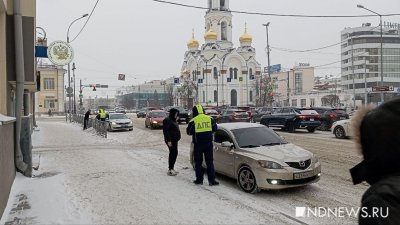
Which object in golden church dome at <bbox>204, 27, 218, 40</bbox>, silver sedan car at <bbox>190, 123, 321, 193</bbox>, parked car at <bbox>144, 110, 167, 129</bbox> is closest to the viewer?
silver sedan car at <bbox>190, 123, 321, 193</bbox>

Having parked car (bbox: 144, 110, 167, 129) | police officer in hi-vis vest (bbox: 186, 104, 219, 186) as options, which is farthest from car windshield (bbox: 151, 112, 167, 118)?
police officer in hi-vis vest (bbox: 186, 104, 219, 186)

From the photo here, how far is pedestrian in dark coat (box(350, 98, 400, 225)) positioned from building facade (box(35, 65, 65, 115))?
73.6 m

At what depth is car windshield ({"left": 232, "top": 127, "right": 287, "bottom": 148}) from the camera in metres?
8.98

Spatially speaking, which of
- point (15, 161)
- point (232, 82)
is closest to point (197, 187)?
point (15, 161)

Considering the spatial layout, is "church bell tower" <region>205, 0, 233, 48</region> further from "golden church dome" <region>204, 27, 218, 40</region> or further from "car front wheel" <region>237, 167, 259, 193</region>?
"car front wheel" <region>237, 167, 259, 193</region>

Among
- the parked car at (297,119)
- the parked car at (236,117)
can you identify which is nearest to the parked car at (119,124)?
the parked car at (236,117)

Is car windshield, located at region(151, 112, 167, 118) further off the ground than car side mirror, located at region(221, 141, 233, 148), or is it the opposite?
car windshield, located at region(151, 112, 167, 118)

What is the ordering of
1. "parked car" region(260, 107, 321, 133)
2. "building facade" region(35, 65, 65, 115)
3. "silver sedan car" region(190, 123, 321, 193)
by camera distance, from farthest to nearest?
"building facade" region(35, 65, 65, 115)
"parked car" region(260, 107, 321, 133)
"silver sedan car" region(190, 123, 321, 193)

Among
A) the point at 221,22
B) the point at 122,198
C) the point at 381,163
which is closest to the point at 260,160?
the point at 122,198

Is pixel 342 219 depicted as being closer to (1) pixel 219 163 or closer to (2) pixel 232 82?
(1) pixel 219 163

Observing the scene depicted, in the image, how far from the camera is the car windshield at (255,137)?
29.5ft

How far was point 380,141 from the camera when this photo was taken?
1579 mm

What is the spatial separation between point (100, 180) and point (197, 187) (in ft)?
8.74

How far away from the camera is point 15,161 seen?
9.23 metres
